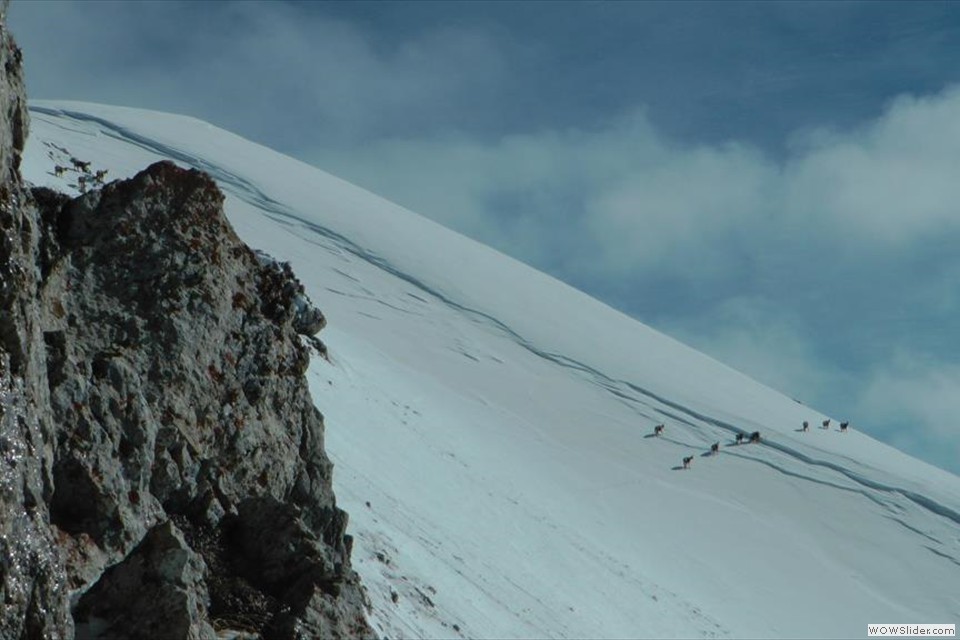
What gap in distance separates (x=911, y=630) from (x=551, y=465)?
8068mm

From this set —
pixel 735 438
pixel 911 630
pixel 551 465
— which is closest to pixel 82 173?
pixel 551 465

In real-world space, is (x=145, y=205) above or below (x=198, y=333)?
above

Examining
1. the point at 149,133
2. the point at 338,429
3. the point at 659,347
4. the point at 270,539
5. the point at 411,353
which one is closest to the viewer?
the point at 270,539

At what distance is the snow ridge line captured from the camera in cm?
3331

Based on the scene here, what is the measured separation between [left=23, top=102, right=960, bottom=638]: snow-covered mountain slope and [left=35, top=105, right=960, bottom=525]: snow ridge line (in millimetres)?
127

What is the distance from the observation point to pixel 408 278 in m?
41.3

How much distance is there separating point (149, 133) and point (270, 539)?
46544 millimetres

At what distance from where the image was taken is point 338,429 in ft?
60.2

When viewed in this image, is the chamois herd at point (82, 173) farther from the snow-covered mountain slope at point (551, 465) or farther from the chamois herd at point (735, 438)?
the chamois herd at point (735, 438)

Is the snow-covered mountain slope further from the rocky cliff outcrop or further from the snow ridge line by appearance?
the rocky cliff outcrop

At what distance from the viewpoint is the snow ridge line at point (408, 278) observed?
109ft

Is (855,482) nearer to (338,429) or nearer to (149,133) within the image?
(338,429)

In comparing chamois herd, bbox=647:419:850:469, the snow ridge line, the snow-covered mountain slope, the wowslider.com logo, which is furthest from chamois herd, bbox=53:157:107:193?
the wowslider.com logo

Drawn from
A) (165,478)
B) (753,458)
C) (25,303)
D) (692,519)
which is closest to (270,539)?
(165,478)
